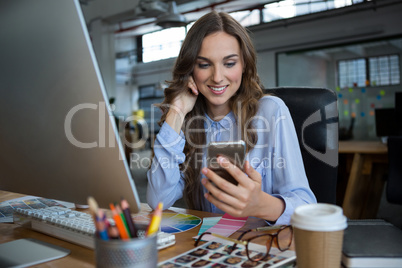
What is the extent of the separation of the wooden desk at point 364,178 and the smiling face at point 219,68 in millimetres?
2001

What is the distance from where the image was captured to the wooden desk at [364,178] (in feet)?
9.74

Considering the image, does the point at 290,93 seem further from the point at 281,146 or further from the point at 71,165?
the point at 71,165

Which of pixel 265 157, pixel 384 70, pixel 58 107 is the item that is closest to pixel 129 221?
pixel 58 107

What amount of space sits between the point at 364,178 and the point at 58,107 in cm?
311

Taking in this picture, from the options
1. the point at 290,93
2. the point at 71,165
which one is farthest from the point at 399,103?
the point at 71,165

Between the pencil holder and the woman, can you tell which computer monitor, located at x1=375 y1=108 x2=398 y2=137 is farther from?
the pencil holder

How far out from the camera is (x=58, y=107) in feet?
2.06

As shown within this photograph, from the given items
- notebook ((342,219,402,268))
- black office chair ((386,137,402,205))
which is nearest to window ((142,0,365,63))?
black office chair ((386,137,402,205))

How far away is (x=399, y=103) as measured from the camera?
11.2 feet

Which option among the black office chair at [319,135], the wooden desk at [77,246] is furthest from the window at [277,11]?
the wooden desk at [77,246]

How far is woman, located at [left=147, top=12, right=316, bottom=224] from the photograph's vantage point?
4.06ft

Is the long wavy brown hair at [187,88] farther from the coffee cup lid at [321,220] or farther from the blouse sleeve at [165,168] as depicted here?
the coffee cup lid at [321,220]

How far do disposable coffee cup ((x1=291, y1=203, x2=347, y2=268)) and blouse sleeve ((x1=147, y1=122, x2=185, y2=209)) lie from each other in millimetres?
712

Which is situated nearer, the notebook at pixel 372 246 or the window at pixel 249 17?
the notebook at pixel 372 246
